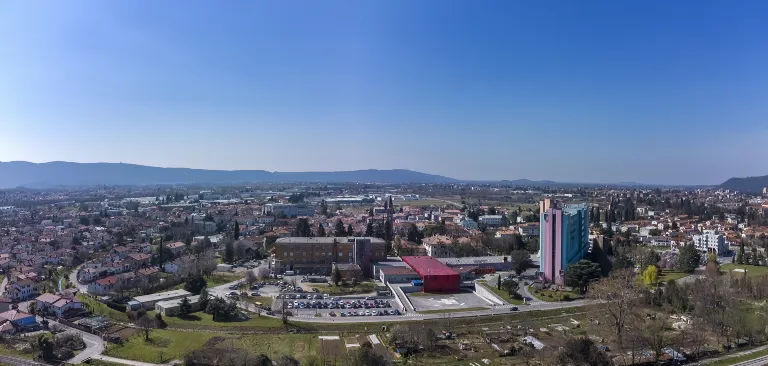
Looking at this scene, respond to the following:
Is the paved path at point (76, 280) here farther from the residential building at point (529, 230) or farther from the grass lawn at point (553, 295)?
the residential building at point (529, 230)

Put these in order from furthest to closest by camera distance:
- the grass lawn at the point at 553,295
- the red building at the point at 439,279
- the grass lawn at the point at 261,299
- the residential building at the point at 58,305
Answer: the red building at the point at 439,279 → the grass lawn at the point at 553,295 → the grass lawn at the point at 261,299 → the residential building at the point at 58,305

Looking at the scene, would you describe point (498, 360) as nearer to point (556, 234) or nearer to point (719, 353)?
point (719, 353)

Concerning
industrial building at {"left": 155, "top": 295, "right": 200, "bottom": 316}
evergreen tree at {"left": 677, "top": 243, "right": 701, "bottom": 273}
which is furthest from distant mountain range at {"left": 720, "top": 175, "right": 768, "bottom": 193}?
industrial building at {"left": 155, "top": 295, "right": 200, "bottom": 316}

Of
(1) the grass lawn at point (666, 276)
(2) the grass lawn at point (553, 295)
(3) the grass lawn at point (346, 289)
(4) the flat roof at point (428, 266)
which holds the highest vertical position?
(4) the flat roof at point (428, 266)

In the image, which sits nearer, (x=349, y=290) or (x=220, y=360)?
(x=220, y=360)

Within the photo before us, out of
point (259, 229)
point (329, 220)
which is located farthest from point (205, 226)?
point (329, 220)

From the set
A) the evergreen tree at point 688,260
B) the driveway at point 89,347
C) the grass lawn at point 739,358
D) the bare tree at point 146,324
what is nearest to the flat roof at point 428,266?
the grass lawn at point 739,358
